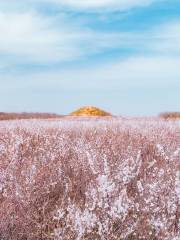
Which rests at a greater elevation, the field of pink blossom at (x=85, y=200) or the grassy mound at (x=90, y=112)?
the grassy mound at (x=90, y=112)

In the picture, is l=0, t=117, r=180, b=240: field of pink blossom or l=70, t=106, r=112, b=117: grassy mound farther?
l=70, t=106, r=112, b=117: grassy mound

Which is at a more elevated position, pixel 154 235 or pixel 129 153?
pixel 129 153

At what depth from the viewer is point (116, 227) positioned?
5.59 metres

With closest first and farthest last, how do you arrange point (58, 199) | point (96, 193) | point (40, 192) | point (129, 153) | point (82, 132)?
point (96, 193) → point (40, 192) → point (58, 199) → point (129, 153) → point (82, 132)

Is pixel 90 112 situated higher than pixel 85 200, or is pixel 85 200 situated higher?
pixel 90 112

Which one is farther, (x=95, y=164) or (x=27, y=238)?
(x=95, y=164)

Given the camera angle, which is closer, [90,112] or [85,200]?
[85,200]

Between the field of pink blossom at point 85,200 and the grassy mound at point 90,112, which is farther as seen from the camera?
the grassy mound at point 90,112

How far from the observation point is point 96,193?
5.90m

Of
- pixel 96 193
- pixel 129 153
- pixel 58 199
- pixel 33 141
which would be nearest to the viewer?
pixel 96 193

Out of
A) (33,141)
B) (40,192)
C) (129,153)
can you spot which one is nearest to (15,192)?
(40,192)

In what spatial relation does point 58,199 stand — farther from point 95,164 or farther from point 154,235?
point 154,235

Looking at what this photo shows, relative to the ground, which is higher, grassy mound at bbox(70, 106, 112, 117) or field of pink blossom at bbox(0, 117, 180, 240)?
grassy mound at bbox(70, 106, 112, 117)

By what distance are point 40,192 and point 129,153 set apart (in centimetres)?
231
